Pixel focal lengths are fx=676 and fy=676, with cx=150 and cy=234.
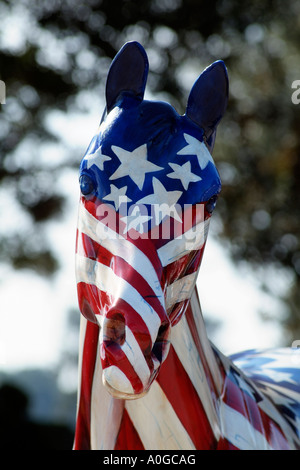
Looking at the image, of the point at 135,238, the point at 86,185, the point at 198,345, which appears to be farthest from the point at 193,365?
the point at 86,185

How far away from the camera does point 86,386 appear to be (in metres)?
2.01

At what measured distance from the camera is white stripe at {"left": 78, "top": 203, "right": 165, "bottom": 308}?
1673 mm

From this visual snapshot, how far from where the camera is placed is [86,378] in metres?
2.00

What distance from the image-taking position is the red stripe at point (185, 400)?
6.48 feet

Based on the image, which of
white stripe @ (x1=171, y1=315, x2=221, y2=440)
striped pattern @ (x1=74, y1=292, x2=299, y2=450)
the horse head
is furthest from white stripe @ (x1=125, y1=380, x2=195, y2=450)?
the horse head

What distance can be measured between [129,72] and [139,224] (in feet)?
1.83

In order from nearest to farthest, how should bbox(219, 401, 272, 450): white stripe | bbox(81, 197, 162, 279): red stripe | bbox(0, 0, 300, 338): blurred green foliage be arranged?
bbox(81, 197, 162, 279): red stripe < bbox(219, 401, 272, 450): white stripe < bbox(0, 0, 300, 338): blurred green foliage

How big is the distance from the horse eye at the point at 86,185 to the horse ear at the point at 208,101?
396 mm

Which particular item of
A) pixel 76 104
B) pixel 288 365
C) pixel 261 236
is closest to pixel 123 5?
pixel 76 104

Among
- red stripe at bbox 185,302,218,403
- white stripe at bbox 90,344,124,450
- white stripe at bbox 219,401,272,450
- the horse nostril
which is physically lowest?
white stripe at bbox 219,401,272,450

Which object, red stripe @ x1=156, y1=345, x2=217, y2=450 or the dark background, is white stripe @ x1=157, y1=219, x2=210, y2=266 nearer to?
red stripe @ x1=156, y1=345, x2=217, y2=450

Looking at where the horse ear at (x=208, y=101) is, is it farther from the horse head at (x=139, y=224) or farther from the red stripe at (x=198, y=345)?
the red stripe at (x=198, y=345)

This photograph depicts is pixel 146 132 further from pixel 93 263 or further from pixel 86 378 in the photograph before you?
pixel 86 378

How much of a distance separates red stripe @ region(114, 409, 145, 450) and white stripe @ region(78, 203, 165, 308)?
0.49m
